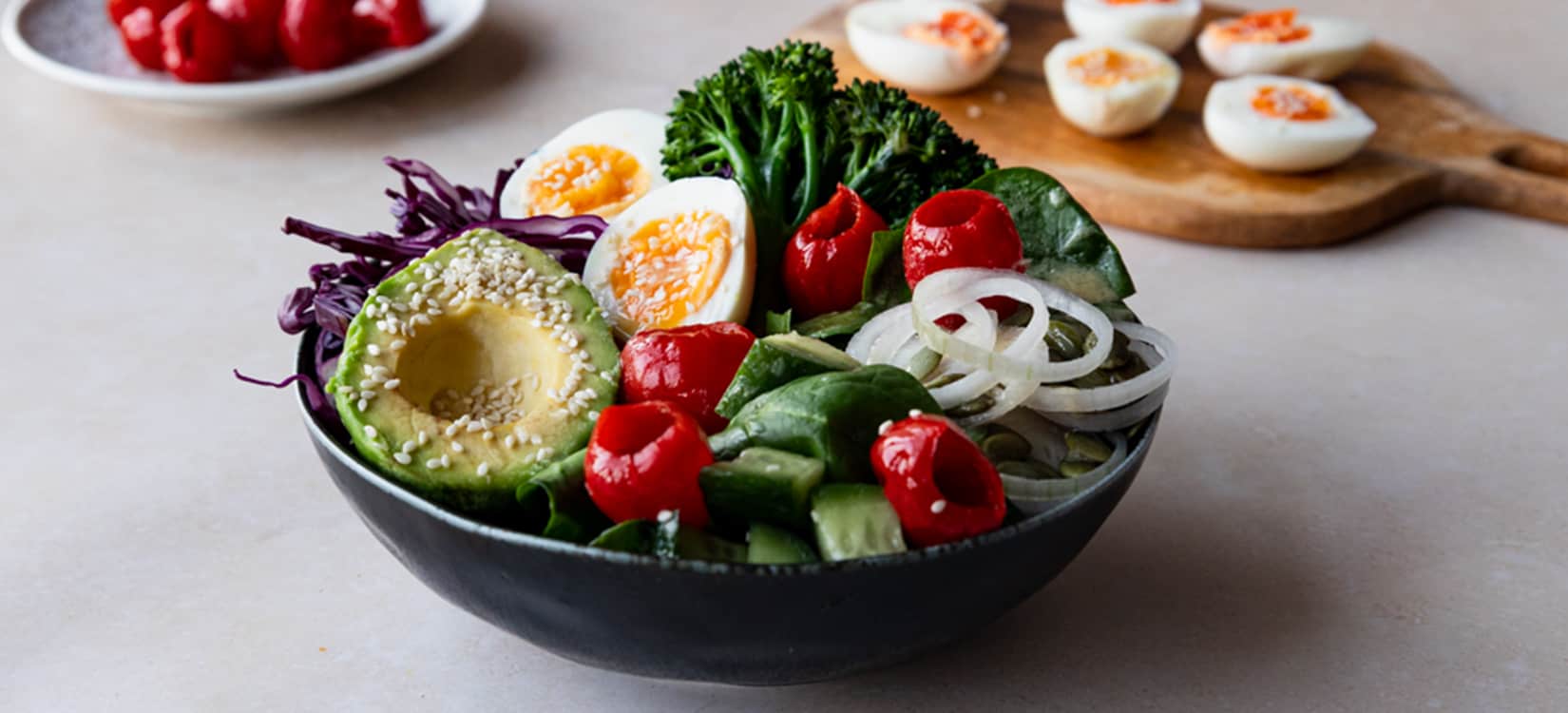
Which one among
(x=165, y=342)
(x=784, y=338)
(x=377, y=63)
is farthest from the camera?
(x=377, y=63)

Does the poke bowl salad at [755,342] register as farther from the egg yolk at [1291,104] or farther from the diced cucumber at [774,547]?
the egg yolk at [1291,104]

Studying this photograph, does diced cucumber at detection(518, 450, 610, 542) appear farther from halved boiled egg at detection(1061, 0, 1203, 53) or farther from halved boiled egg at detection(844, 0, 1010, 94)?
halved boiled egg at detection(1061, 0, 1203, 53)

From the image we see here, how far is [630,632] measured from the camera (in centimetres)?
138

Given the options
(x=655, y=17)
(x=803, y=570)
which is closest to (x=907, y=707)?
(x=803, y=570)

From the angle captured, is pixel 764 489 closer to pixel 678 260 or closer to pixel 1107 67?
pixel 678 260

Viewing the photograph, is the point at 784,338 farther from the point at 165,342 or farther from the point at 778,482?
the point at 165,342

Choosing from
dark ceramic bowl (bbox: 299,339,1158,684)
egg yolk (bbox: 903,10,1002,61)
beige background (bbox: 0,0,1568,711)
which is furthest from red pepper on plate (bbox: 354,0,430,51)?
dark ceramic bowl (bbox: 299,339,1158,684)

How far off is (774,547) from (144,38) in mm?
2194

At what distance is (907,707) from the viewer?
1588 mm

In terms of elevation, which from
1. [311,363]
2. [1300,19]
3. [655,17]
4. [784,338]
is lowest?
[655,17]

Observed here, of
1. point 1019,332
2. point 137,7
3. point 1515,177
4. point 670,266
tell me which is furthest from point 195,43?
point 1515,177

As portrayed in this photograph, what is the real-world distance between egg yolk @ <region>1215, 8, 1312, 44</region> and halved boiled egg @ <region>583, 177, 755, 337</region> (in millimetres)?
1594

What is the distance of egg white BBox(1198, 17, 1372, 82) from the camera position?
2.99 metres

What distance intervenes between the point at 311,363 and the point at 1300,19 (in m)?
2.24
